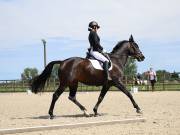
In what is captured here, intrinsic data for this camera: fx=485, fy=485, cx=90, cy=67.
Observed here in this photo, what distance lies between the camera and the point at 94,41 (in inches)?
519

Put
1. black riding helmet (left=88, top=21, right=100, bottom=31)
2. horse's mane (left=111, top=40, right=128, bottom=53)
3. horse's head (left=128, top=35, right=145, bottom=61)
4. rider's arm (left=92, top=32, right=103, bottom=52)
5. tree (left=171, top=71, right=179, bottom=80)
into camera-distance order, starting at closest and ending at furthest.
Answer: rider's arm (left=92, top=32, right=103, bottom=52), black riding helmet (left=88, top=21, right=100, bottom=31), horse's mane (left=111, top=40, right=128, bottom=53), horse's head (left=128, top=35, right=145, bottom=61), tree (left=171, top=71, right=179, bottom=80)

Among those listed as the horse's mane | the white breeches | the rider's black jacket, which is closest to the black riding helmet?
the rider's black jacket

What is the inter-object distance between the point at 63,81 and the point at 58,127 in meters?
3.25

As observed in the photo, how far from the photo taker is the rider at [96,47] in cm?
1320

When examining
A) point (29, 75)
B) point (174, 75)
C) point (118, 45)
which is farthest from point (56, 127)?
point (29, 75)

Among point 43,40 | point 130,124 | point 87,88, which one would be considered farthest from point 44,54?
point 130,124

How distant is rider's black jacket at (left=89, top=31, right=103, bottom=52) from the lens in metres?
13.2

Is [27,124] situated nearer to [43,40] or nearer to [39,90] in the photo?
[39,90]

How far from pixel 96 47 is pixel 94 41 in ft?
0.65

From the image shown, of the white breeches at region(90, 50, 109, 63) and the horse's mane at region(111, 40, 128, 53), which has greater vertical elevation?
the horse's mane at region(111, 40, 128, 53)

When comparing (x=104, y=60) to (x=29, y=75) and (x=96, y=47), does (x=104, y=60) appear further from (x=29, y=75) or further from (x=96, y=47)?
(x=29, y=75)

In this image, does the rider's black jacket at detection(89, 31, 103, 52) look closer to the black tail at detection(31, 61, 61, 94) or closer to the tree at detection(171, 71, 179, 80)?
the black tail at detection(31, 61, 61, 94)

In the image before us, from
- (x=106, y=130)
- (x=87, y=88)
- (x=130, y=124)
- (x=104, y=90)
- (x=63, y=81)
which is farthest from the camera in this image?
(x=87, y=88)

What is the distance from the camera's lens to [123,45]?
1426 cm
